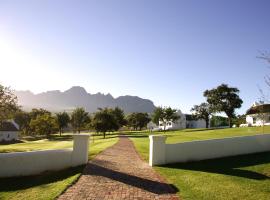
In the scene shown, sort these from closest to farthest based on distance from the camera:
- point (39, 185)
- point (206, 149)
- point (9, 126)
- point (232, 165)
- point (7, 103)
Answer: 1. point (39, 185)
2. point (232, 165)
3. point (206, 149)
4. point (7, 103)
5. point (9, 126)

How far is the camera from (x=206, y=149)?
18.3 meters

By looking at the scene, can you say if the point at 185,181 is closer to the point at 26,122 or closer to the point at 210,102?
the point at 210,102

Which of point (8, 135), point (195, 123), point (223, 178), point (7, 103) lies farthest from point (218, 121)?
point (223, 178)

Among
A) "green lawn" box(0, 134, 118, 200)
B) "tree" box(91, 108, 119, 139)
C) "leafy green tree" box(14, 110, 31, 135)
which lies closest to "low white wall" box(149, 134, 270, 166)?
"green lawn" box(0, 134, 118, 200)

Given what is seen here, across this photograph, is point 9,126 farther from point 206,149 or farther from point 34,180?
point 206,149

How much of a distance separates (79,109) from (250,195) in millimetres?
83821

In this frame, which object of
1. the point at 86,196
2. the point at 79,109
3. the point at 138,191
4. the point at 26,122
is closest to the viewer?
the point at 86,196

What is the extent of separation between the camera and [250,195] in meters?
10.7

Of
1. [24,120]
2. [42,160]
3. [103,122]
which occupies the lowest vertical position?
[42,160]

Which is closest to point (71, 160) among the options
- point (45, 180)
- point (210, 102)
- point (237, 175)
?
point (45, 180)

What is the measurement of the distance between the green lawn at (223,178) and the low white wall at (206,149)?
639 millimetres

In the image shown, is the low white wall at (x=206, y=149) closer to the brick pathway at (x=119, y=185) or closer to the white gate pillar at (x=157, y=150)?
the white gate pillar at (x=157, y=150)

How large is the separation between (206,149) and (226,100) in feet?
184

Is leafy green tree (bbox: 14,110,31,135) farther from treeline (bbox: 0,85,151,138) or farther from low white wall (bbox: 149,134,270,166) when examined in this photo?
low white wall (bbox: 149,134,270,166)
